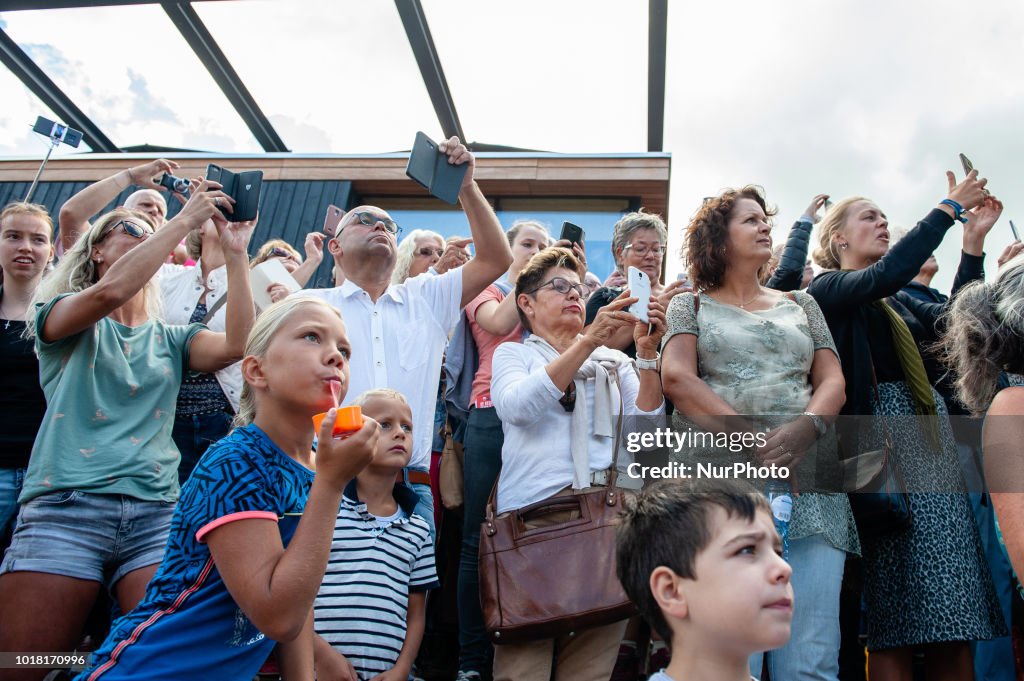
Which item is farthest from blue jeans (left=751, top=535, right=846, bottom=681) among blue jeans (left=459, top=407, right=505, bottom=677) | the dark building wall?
the dark building wall

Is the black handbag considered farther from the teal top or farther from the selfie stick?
the selfie stick

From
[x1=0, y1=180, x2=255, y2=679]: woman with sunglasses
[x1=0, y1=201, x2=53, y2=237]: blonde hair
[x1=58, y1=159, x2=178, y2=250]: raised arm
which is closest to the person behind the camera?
[x1=0, y1=180, x2=255, y2=679]: woman with sunglasses

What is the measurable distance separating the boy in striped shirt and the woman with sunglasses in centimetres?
53

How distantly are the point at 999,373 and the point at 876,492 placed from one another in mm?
496

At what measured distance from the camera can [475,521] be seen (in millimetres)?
2795

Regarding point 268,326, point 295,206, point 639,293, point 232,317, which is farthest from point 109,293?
point 295,206

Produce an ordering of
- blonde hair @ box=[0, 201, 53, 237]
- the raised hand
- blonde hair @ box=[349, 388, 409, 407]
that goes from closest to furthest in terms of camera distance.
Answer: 1. the raised hand
2. blonde hair @ box=[349, 388, 409, 407]
3. blonde hair @ box=[0, 201, 53, 237]

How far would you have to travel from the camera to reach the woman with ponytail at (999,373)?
1.79 meters

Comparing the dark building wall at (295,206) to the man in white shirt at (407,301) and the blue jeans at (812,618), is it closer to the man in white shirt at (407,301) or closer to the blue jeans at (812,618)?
the man in white shirt at (407,301)

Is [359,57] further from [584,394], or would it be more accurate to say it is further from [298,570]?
[298,570]

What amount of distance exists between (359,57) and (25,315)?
4061 millimetres

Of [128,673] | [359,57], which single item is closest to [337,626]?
[128,673]

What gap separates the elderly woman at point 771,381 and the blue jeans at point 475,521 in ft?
2.46

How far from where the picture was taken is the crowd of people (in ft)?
5.26
